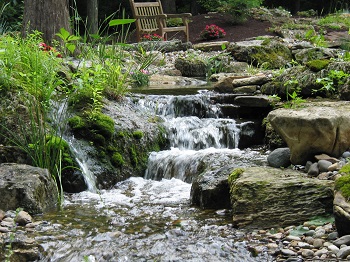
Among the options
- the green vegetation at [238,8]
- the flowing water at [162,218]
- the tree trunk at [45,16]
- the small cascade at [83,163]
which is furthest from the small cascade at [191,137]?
the green vegetation at [238,8]

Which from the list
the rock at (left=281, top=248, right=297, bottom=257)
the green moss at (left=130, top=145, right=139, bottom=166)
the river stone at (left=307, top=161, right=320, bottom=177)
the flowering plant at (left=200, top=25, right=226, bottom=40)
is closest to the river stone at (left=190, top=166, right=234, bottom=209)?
the river stone at (left=307, top=161, right=320, bottom=177)

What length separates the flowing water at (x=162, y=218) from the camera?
3.21 metres

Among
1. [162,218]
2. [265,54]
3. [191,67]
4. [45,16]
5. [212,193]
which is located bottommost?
[162,218]

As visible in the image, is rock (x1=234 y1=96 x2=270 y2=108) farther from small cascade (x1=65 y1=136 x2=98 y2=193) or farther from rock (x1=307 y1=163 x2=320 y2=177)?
small cascade (x1=65 y1=136 x2=98 y2=193)

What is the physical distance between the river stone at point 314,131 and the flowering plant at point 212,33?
12402 mm

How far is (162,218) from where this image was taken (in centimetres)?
392

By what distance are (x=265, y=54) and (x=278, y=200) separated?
8616 mm

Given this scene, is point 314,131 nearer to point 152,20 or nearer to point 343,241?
point 343,241

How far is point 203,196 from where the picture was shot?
13.7 feet

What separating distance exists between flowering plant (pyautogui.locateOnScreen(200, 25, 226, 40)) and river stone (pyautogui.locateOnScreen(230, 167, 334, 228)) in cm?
1323

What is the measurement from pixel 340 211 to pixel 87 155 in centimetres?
288

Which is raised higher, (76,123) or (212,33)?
(212,33)

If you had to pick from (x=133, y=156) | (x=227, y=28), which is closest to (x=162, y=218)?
(x=133, y=156)

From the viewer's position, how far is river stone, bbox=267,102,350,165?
4309mm
